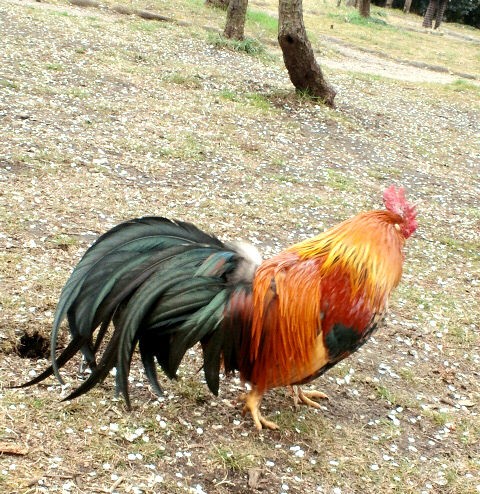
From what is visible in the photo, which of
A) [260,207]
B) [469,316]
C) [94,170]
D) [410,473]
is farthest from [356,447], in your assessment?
[94,170]

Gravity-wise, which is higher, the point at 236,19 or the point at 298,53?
the point at 236,19

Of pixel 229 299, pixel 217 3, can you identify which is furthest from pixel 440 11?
pixel 229 299

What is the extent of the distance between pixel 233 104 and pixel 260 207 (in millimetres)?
3371

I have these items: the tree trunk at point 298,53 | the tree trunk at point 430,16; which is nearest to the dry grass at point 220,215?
the tree trunk at point 298,53

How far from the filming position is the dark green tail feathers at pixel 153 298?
9.64 ft

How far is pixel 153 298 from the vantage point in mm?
3051

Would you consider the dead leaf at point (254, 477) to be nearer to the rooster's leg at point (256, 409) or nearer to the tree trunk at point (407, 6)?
the rooster's leg at point (256, 409)

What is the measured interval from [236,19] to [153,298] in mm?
11234

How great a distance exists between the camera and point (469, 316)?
5.33 m

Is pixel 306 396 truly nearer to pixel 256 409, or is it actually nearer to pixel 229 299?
pixel 256 409

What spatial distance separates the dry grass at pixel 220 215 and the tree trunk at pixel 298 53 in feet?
1.12

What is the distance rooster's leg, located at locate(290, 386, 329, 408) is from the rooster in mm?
434

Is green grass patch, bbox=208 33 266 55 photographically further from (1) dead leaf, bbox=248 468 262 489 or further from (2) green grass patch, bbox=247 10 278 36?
(1) dead leaf, bbox=248 468 262 489

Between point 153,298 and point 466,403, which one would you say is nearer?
point 153,298
